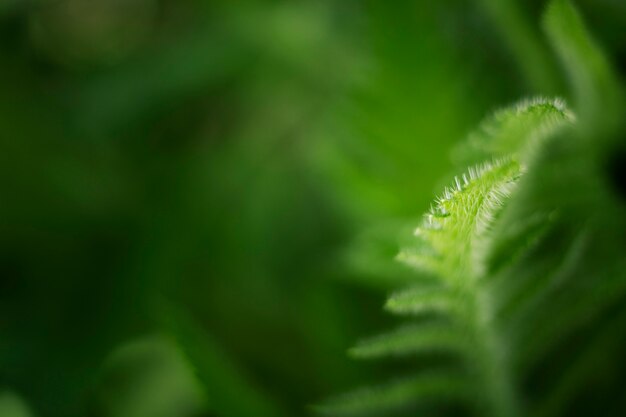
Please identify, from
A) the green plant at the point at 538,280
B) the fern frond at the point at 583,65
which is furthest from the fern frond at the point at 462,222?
the fern frond at the point at 583,65

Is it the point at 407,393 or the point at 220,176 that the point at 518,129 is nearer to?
the point at 407,393

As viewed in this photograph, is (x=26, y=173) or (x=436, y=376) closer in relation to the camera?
(x=436, y=376)

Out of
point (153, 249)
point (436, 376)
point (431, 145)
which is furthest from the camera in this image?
point (153, 249)

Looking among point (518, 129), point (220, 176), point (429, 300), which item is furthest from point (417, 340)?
point (220, 176)

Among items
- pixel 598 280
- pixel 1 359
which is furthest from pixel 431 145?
pixel 1 359

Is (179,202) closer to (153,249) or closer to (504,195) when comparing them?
(153,249)

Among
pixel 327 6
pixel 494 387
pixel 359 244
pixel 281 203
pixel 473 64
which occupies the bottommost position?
pixel 494 387

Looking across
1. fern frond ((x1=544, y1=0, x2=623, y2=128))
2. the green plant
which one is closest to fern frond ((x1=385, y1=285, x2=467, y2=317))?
the green plant
